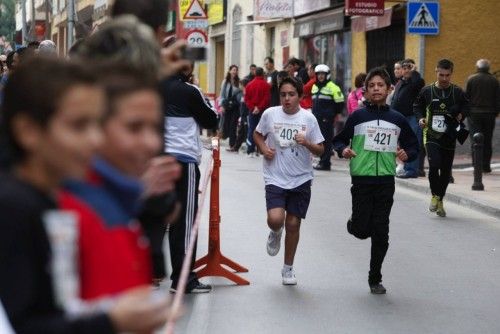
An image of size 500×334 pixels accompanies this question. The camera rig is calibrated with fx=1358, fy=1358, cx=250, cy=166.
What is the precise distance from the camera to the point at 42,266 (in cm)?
257

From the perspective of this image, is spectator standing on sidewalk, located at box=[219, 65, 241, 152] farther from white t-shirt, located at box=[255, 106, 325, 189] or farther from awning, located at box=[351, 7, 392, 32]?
white t-shirt, located at box=[255, 106, 325, 189]

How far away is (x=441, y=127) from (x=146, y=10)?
36.5ft

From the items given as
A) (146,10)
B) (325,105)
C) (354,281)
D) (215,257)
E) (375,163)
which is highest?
(146,10)

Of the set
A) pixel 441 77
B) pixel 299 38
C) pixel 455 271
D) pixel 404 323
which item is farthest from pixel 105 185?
pixel 299 38

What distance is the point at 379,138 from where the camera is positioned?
10.4 m

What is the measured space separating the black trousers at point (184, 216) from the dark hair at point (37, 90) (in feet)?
23.1

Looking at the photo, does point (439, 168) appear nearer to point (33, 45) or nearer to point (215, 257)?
point (33, 45)

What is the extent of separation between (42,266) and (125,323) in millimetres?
194

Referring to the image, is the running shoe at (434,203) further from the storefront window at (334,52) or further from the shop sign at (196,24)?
the storefront window at (334,52)

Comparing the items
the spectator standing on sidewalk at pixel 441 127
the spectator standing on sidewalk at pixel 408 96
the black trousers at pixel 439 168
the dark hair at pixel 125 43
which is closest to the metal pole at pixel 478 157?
the spectator standing on sidewalk at pixel 408 96

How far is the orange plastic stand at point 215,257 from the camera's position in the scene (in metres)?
10.9

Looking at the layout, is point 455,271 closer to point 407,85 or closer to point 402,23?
point 407,85

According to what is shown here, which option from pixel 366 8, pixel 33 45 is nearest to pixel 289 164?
pixel 33 45

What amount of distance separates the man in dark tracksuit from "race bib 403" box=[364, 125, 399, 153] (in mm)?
1390
